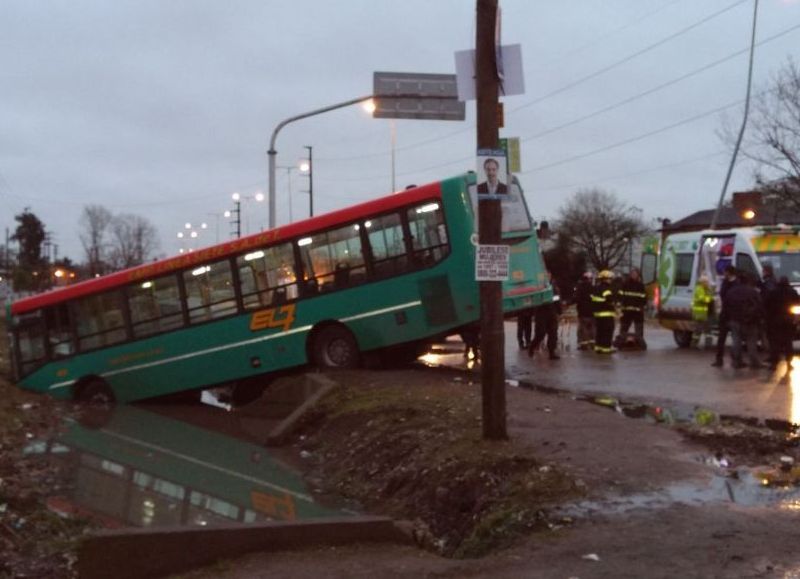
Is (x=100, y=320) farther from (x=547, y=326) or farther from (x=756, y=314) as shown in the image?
(x=756, y=314)

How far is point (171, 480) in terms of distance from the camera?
454 inches

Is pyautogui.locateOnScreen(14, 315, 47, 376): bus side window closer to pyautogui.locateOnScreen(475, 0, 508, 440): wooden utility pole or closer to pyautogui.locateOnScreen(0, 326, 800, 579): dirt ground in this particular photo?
pyautogui.locateOnScreen(0, 326, 800, 579): dirt ground

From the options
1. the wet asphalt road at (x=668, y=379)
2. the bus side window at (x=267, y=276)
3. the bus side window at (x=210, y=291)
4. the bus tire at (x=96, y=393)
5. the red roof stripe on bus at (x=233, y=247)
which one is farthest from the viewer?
the bus tire at (x=96, y=393)

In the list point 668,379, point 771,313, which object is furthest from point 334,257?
point 771,313

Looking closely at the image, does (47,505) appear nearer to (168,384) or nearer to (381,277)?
(381,277)

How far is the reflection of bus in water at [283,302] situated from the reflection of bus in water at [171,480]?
248 cm

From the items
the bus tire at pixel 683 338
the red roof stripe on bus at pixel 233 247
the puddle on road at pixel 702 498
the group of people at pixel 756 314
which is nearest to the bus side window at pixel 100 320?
the red roof stripe on bus at pixel 233 247

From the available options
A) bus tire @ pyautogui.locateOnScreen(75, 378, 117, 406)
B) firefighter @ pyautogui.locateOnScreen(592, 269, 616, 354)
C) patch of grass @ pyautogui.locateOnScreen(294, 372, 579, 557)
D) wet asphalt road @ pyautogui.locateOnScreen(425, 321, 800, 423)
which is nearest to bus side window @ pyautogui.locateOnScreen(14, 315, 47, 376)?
bus tire @ pyautogui.locateOnScreen(75, 378, 117, 406)

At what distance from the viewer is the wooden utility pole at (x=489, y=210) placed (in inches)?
367

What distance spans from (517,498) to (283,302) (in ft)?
35.1

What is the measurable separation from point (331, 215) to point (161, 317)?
441cm

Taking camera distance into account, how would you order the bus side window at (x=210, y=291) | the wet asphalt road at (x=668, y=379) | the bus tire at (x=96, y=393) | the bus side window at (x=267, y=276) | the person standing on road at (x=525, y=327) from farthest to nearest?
the person standing on road at (x=525, y=327)
the bus tire at (x=96, y=393)
the bus side window at (x=210, y=291)
the bus side window at (x=267, y=276)
the wet asphalt road at (x=668, y=379)

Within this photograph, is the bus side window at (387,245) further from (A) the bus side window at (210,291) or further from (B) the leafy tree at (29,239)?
(B) the leafy tree at (29,239)

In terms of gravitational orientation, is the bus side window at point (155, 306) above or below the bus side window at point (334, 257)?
below
